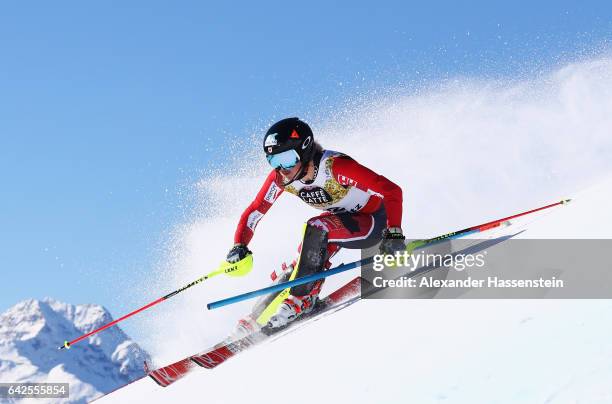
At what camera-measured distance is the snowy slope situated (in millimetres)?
2770

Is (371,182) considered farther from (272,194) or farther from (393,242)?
(272,194)

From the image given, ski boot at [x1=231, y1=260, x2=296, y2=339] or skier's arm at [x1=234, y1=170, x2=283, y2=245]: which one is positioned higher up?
skier's arm at [x1=234, y1=170, x2=283, y2=245]

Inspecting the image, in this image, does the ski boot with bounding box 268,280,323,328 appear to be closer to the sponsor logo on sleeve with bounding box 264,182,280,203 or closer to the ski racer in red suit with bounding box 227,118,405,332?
the ski racer in red suit with bounding box 227,118,405,332

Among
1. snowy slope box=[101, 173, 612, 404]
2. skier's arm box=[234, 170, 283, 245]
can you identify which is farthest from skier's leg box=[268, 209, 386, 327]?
snowy slope box=[101, 173, 612, 404]

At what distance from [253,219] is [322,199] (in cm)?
91

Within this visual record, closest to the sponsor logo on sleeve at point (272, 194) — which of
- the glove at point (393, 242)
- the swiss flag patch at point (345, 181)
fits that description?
the swiss flag patch at point (345, 181)

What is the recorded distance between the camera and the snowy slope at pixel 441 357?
2770 millimetres

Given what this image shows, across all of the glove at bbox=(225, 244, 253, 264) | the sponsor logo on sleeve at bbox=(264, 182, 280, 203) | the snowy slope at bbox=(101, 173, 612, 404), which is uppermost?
the sponsor logo on sleeve at bbox=(264, 182, 280, 203)

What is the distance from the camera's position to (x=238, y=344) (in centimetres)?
627

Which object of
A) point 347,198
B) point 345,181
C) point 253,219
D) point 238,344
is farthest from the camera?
point 253,219

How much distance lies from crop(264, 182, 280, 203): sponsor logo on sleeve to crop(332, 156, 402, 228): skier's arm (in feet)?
2.93

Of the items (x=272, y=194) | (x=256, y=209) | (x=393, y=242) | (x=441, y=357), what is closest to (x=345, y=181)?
(x=393, y=242)

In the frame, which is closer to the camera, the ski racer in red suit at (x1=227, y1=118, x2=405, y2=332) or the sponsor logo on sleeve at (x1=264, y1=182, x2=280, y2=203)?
the ski racer in red suit at (x1=227, y1=118, x2=405, y2=332)

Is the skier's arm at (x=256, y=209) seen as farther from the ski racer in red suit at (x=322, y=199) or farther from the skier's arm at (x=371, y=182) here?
the skier's arm at (x=371, y=182)
